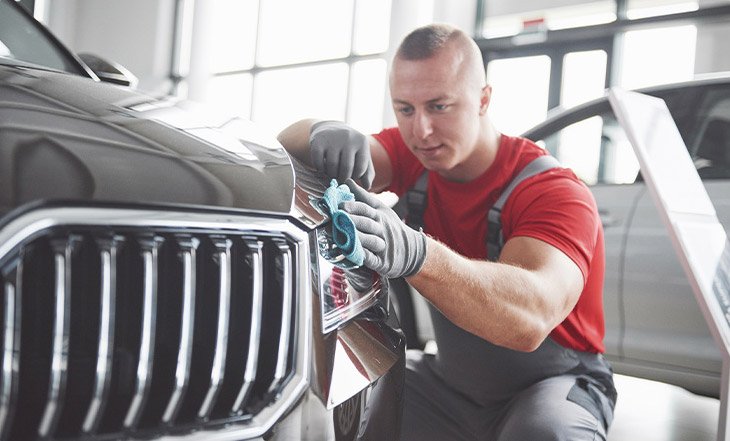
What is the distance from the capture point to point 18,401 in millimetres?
727

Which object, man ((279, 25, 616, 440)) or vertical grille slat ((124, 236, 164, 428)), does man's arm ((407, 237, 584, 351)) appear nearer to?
man ((279, 25, 616, 440))

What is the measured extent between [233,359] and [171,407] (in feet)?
0.29

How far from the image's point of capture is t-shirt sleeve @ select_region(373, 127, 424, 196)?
7.38ft

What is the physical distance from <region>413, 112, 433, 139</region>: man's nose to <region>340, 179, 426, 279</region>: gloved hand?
2.26 feet

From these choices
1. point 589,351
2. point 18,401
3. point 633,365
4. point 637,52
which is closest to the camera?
point 18,401

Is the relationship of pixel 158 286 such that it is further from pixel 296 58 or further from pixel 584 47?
pixel 296 58

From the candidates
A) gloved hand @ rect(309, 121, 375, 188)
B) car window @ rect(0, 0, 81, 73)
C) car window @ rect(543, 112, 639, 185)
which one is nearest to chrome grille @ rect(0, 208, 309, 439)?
gloved hand @ rect(309, 121, 375, 188)

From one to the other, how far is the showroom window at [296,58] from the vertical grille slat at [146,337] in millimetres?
7347

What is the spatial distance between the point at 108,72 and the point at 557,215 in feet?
3.83

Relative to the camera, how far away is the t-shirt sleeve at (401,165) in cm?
225

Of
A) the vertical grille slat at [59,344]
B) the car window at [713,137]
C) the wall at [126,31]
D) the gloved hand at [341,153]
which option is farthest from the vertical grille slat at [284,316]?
the wall at [126,31]

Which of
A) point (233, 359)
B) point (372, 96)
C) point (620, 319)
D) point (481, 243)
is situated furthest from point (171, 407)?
point (372, 96)

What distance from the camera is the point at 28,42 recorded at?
1.71 metres

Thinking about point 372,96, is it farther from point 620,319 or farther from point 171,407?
point 171,407
